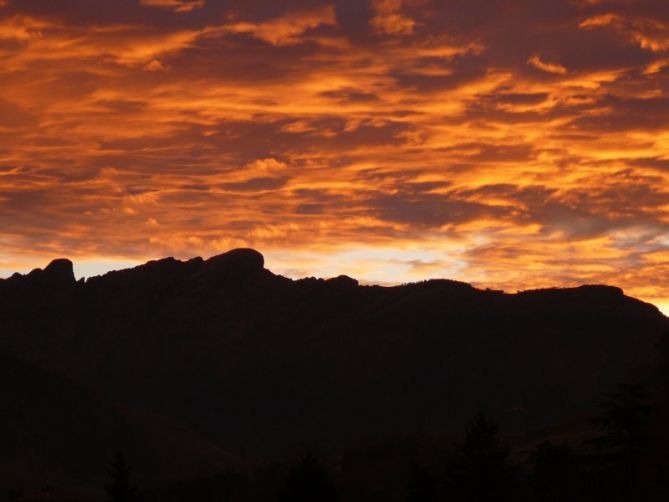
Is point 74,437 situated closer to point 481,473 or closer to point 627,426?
point 627,426

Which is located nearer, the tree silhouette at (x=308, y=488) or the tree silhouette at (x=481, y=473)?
the tree silhouette at (x=308, y=488)

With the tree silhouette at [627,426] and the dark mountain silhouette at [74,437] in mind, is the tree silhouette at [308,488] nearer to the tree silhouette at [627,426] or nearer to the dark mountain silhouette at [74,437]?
the tree silhouette at [627,426]

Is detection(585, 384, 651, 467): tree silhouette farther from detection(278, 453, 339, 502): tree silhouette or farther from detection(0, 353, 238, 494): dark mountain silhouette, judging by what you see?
detection(0, 353, 238, 494): dark mountain silhouette

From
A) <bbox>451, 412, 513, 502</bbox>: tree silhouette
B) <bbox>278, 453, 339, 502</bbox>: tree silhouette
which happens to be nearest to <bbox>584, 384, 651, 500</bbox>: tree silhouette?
<bbox>451, 412, 513, 502</bbox>: tree silhouette

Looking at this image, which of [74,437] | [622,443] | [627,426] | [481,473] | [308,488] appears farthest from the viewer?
[74,437]

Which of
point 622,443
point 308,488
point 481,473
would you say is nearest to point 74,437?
point 622,443

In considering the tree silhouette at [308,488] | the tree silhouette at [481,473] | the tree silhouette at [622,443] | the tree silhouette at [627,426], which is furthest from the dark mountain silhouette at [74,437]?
the tree silhouette at [481,473]

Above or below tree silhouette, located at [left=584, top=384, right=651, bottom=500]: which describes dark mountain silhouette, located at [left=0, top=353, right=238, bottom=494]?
above

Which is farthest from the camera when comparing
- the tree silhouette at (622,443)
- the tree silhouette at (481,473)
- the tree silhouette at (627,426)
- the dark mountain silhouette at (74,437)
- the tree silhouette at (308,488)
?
the dark mountain silhouette at (74,437)

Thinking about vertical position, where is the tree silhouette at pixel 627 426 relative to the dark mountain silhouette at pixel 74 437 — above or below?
below

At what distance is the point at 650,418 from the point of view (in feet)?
234

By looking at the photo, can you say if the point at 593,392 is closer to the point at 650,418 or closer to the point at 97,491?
the point at 97,491

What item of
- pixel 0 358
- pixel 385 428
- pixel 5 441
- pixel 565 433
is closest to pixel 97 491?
pixel 5 441

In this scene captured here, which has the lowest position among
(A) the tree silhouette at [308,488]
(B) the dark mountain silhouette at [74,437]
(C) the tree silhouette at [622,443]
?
(A) the tree silhouette at [308,488]
